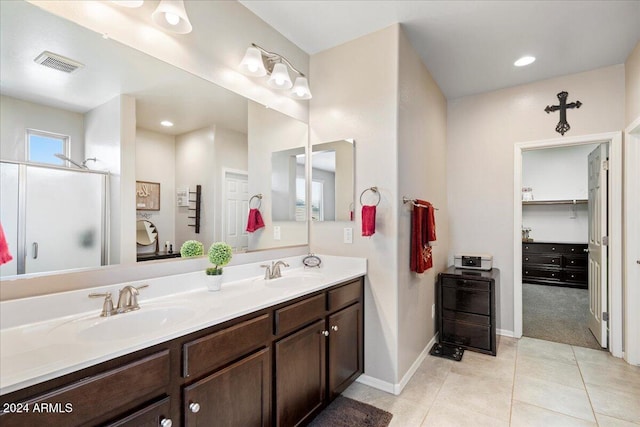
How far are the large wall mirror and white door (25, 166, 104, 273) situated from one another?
0.03m

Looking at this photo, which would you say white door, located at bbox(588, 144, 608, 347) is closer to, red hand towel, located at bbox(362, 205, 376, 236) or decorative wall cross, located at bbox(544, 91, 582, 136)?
decorative wall cross, located at bbox(544, 91, 582, 136)

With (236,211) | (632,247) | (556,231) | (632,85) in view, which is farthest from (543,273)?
(236,211)

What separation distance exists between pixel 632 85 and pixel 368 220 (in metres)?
2.63

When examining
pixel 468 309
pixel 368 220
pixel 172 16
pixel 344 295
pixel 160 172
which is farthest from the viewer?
pixel 468 309

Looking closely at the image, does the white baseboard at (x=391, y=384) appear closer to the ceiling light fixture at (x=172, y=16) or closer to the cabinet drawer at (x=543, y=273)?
the ceiling light fixture at (x=172, y=16)

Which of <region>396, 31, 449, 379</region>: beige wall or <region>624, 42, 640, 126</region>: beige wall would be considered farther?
<region>624, 42, 640, 126</region>: beige wall

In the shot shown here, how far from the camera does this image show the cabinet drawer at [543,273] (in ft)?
17.5

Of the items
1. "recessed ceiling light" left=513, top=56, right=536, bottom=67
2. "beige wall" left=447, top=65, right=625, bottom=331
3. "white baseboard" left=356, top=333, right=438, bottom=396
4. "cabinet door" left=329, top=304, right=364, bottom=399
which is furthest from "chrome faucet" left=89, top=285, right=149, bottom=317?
"recessed ceiling light" left=513, top=56, right=536, bottom=67

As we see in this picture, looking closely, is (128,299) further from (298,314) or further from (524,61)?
(524,61)

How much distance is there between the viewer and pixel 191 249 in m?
1.76

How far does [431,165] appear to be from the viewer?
3020 mm

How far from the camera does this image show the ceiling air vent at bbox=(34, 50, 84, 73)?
1.27 metres

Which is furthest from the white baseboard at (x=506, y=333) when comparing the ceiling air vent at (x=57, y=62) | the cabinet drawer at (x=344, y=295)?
the ceiling air vent at (x=57, y=62)

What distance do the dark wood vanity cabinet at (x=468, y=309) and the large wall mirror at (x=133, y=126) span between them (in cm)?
191
